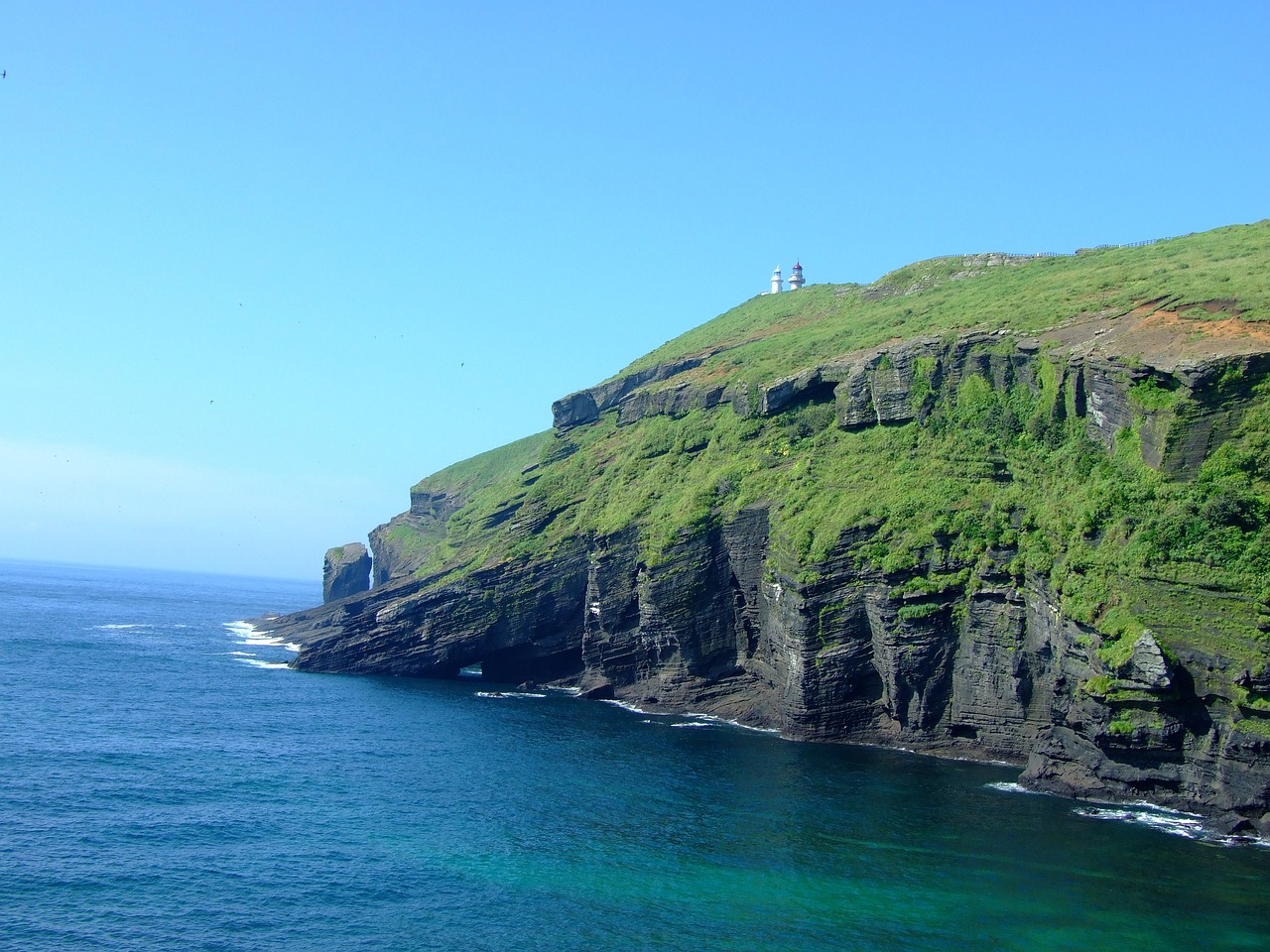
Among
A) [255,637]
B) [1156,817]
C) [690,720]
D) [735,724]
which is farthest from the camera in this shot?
[255,637]

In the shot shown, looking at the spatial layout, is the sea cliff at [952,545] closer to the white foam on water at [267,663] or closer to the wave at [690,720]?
the wave at [690,720]

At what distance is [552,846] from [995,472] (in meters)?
39.6

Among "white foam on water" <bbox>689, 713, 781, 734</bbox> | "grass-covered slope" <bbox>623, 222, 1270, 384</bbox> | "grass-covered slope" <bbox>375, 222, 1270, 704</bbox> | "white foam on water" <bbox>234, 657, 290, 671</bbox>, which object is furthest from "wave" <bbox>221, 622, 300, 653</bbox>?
"white foam on water" <bbox>689, 713, 781, 734</bbox>

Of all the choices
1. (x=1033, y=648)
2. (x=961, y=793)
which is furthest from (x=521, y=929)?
(x=1033, y=648)

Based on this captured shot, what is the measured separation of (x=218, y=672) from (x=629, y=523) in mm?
39065

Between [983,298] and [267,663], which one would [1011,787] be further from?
[267,663]

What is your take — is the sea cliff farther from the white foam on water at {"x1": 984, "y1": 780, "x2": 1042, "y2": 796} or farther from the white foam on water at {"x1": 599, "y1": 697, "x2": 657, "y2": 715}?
the white foam on water at {"x1": 599, "y1": 697, "x2": 657, "y2": 715}

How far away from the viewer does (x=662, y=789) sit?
53938 millimetres

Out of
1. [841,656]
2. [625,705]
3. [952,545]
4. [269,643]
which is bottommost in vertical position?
[625,705]

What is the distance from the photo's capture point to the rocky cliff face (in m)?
49.6

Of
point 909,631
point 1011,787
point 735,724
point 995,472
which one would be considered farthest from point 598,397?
point 1011,787

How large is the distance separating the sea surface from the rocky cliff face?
3160mm

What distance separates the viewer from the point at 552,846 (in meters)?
45.1

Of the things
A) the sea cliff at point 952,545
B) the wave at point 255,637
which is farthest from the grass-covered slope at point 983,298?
the wave at point 255,637
